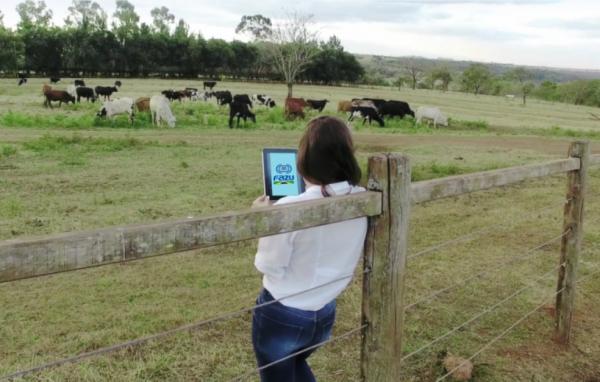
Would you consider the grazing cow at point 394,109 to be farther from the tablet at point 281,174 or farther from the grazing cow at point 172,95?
the tablet at point 281,174

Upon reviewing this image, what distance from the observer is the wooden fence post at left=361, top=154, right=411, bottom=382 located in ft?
7.06

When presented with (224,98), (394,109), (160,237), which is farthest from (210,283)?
(224,98)

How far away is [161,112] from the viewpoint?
18703mm

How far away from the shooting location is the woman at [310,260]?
204cm

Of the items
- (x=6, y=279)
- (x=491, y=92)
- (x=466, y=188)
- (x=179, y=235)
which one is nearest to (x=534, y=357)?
(x=466, y=188)

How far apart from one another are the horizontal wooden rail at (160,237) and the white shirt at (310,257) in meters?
0.10

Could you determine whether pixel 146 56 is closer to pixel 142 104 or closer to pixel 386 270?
pixel 142 104

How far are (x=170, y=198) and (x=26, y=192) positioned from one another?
83.3 inches

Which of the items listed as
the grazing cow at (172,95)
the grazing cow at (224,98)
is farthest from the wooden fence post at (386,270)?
the grazing cow at (172,95)

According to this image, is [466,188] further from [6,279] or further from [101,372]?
[101,372]

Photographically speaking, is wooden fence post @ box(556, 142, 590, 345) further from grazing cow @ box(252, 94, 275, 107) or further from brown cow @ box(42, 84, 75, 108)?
grazing cow @ box(252, 94, 275, 107)

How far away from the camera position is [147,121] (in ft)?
63.0

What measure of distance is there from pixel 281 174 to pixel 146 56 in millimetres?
59809

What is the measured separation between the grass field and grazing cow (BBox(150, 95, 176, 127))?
6374mm
